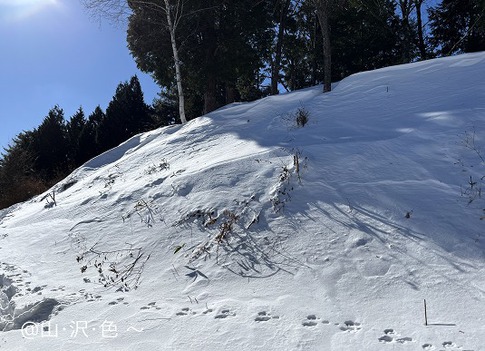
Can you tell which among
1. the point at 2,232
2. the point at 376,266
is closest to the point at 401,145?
the point at 376,266

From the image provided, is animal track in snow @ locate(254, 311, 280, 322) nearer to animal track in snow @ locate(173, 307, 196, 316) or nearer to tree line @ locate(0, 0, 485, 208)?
animal track in snow @ locate(173, 307, 196, 316)

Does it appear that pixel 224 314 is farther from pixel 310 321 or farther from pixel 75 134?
pixel 75 134

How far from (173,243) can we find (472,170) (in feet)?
11.3

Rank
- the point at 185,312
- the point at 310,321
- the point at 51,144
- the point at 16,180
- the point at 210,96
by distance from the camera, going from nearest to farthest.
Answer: the point at 310,321 < the point at 185,312 < the point at 16,180 < the point at 210,96 < the point at 51,144

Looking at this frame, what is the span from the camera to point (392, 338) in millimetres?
2291

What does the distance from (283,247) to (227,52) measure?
13424 mm

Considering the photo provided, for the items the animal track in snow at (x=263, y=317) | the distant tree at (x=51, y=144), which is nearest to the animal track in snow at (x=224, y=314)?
the animal track in snow at (x=263, y=317)

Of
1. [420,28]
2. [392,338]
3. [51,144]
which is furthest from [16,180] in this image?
[420,28]

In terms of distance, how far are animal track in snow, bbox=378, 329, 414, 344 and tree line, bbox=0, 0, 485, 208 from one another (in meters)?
9.05

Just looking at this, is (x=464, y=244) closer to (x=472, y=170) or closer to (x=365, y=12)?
(x=472, y=170)

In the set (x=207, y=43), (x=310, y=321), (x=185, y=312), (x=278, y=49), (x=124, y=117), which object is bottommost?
(x=310, y=321)

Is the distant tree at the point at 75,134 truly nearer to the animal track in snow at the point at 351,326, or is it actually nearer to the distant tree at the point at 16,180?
the distant tree at the point at 16,180

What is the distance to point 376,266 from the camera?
9.99ft

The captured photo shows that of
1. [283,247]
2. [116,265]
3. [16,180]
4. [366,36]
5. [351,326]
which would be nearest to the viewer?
[351,326]
